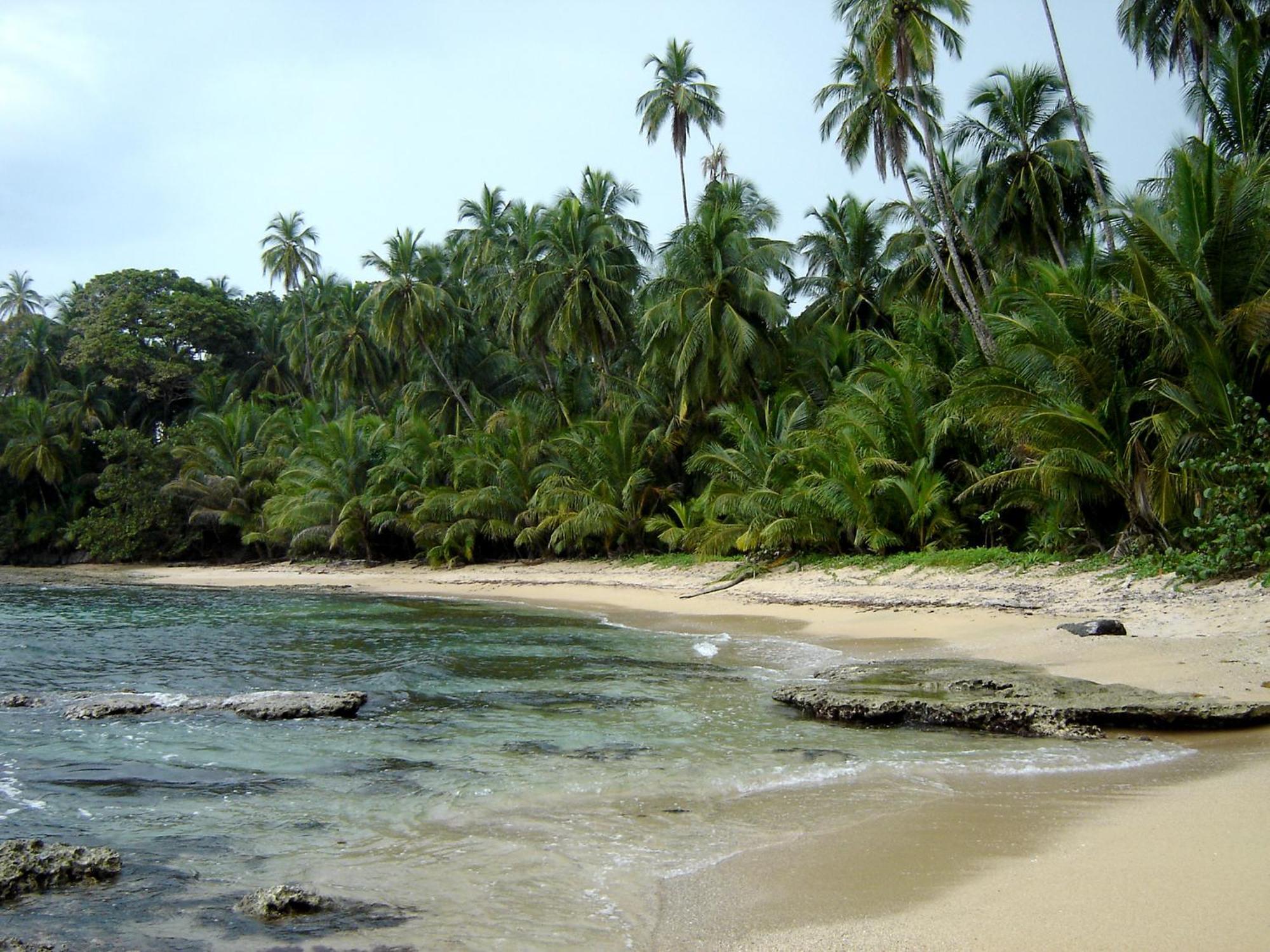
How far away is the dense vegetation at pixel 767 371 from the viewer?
13.8 m

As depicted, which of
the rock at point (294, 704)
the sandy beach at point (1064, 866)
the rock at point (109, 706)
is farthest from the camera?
the rock at point (109, 706)

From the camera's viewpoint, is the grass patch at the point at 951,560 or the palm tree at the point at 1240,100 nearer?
the grass patch at the point at 951,560

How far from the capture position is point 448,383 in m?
38.5

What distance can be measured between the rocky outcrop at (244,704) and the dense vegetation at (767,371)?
11.2 m

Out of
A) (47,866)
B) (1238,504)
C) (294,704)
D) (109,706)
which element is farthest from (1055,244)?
(47,866)

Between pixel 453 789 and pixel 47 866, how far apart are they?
2.46 meters

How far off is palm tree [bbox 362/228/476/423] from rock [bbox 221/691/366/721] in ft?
92.2

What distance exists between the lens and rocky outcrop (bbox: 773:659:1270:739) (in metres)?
6.73

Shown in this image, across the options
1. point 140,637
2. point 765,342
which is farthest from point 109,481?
point 765,342

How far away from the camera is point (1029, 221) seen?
83.0 feet

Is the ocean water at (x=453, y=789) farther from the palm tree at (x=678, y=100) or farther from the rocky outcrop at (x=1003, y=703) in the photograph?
the palm tree at (x=678, y=100)

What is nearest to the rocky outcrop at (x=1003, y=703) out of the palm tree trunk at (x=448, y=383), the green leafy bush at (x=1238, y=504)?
the green leafy bush at (x=1238, y=504)

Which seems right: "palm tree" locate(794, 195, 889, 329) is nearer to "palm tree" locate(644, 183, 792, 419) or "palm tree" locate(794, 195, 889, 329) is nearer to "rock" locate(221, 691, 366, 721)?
"palm tree" locate(644, 183, 792, 419)

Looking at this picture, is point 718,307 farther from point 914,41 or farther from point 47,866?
point 47,866
